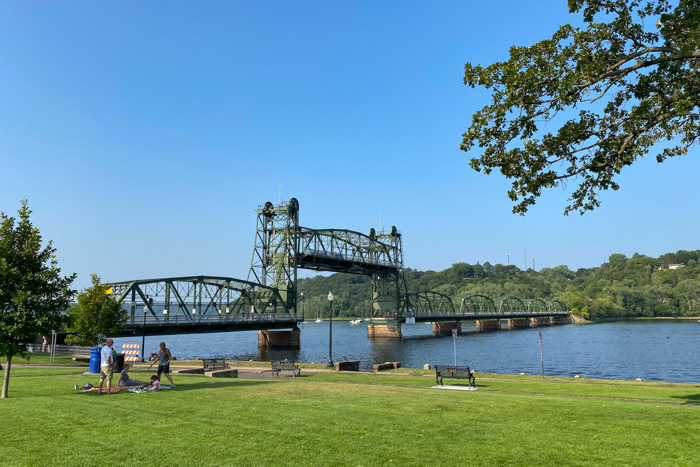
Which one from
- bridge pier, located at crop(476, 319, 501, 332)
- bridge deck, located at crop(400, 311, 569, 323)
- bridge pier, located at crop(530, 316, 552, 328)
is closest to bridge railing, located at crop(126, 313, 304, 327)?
bridge deck, located at crop(400, 311, 569, 323)

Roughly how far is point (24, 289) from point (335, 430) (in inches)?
455

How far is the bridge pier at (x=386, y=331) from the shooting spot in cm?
11350

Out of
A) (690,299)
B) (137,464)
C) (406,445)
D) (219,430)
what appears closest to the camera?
(137,464)

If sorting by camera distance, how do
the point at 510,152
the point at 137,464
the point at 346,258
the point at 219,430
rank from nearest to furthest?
the point at 137,464 → the point at 219,430 → the point at 510,152 → the point at 346,258

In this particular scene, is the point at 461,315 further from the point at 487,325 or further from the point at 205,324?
the point at 205,324

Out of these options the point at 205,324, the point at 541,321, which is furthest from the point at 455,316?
the point at 205,324

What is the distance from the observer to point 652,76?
12523 mm

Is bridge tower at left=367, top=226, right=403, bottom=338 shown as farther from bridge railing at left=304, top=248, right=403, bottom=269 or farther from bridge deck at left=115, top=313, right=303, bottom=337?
bridge deck at left=115, top=313, right=303, bottom=337

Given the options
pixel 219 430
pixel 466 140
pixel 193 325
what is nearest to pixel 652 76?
pixel 466 140

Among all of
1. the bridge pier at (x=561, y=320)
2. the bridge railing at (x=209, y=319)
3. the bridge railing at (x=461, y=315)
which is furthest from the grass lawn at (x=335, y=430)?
the bridge pier at (x=561, y=320)

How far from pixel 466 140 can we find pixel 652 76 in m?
5.03

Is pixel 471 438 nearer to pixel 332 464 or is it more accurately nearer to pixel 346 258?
pixel 332 464

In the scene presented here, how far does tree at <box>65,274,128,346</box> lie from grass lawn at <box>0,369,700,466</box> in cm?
2392

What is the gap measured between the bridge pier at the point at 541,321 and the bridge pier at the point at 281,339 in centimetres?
12544
